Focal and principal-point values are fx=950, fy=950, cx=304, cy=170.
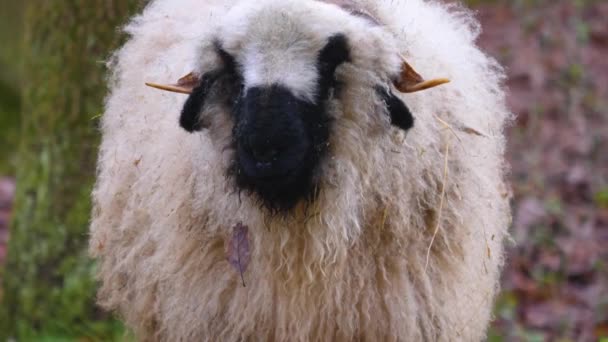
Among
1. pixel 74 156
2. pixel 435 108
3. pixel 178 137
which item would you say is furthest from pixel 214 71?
pixel 74 156

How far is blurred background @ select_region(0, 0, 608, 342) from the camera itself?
511 centimetres

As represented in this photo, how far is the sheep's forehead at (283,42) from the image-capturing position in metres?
3.09

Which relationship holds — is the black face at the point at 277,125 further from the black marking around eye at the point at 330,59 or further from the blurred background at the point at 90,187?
the blurred background at the point at 90,187

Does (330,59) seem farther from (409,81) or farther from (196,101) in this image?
(196,101)

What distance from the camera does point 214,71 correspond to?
3.30 metres

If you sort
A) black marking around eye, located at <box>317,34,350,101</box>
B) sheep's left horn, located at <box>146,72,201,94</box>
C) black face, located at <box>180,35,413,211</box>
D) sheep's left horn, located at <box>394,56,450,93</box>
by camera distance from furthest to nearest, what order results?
sheep's left horn, located at <box>146,72,201,94</box> < sheep's left horn, located at <box>394,56,450,93</box> < black marking around eye, located at <box>317,34,350,101</box> < black face, located at <box>180,35,413,211</box>

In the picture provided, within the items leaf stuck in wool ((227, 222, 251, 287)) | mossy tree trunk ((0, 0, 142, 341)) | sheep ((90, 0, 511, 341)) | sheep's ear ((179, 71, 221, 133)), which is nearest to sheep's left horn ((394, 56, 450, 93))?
sheep ((90, 0, 511, 341))

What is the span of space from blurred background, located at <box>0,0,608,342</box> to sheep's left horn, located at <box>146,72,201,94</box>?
1588 mm

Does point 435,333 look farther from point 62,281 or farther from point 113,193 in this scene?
point 62,281

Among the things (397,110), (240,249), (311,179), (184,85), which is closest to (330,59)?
(397,110)

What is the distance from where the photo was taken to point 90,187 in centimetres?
518

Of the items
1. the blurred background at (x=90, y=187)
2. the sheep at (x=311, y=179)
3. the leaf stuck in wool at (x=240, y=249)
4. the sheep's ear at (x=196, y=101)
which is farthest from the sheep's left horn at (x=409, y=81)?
the blurred background at (x=90, y=187)

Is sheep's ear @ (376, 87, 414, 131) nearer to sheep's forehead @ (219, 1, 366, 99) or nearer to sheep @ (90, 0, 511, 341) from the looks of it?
sheep @ (90, 0, 511, 341)

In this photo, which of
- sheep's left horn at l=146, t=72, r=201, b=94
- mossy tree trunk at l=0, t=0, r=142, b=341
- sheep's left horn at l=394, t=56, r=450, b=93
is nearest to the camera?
sheep's left horn at l=394, t=56, r=450, b=93
